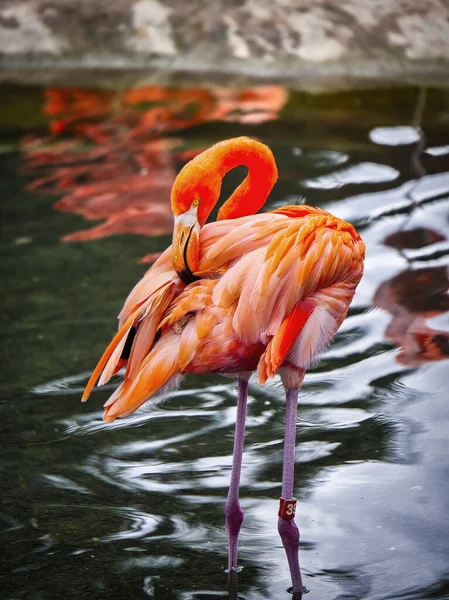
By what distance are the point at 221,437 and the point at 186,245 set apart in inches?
42.3

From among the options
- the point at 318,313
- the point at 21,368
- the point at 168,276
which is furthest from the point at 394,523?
the point at 21,368

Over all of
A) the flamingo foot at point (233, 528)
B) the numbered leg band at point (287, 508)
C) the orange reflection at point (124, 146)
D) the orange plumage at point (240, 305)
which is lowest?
the orange reflection at point (124, 146)

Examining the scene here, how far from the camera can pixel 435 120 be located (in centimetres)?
704

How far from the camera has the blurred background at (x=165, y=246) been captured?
289cm

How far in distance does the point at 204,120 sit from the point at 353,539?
5078 millimetres

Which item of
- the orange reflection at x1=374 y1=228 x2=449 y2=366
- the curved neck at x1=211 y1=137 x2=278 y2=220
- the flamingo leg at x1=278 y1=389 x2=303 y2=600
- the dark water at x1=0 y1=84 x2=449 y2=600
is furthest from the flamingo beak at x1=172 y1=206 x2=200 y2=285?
the orange reflection at x1=374 y1=228 x2=449 y2=366

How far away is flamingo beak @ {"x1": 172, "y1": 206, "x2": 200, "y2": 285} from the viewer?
274 cm

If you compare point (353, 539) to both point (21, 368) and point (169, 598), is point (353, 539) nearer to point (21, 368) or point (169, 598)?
point (169, 598)

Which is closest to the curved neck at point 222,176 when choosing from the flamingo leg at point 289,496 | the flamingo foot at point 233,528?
the flamingo leg at point 289,496

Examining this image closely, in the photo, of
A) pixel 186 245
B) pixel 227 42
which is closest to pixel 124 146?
pixel 227 42

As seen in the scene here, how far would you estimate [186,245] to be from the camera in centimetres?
275

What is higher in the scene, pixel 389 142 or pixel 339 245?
pixel 339 245

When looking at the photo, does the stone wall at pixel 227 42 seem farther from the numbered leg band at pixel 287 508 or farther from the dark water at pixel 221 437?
the numbered leg band at pixel 287 508

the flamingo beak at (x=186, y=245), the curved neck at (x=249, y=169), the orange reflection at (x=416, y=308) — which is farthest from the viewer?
the orange reflection at (x=416, y=308)
